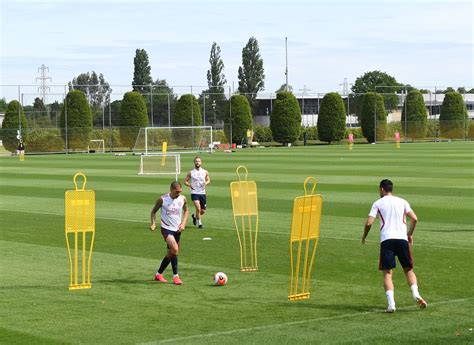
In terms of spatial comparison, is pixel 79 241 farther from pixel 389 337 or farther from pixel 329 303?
pixel 389 337

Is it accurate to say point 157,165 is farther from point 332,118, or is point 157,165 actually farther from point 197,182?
point 332,118

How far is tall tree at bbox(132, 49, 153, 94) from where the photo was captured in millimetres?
130500

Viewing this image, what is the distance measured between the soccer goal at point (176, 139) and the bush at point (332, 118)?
42.1 feet

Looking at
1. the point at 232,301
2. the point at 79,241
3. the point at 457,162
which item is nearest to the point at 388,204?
the point at 232,301

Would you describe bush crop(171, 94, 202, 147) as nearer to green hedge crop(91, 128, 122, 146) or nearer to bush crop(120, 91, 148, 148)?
bush crop(120, 91, 148, 148)

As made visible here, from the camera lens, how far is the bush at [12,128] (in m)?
74.9

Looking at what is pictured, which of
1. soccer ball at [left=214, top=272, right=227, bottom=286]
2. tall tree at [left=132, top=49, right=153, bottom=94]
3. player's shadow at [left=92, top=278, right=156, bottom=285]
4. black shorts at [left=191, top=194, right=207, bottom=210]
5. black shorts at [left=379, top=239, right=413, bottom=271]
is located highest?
tall tree at [left=132, top=49, right=153, bottom=94]

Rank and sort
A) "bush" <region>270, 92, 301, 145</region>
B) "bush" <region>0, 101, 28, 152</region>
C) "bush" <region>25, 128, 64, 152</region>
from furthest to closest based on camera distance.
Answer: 1. "bush" <region>270, 92, 301, 145</region>
2. "bush" <region>25, 128, 64, 152</region>
3. "bush" <region>0, 101, 28, 152</region>

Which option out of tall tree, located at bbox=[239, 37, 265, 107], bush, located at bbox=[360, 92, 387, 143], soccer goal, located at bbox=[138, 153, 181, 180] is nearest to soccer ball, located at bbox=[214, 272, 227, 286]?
soccer goal, located at bbox=[138, 153, 181, 180]

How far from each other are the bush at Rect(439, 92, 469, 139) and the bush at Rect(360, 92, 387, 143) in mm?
8353

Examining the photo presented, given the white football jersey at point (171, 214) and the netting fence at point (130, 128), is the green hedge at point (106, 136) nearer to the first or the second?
the netting fence at point (130, 128)

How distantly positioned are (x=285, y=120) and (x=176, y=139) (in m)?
11.9

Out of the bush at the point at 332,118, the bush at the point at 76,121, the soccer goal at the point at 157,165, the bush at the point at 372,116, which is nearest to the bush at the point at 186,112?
the bush at the point at 76,121

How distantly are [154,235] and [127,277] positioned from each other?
223 inches
